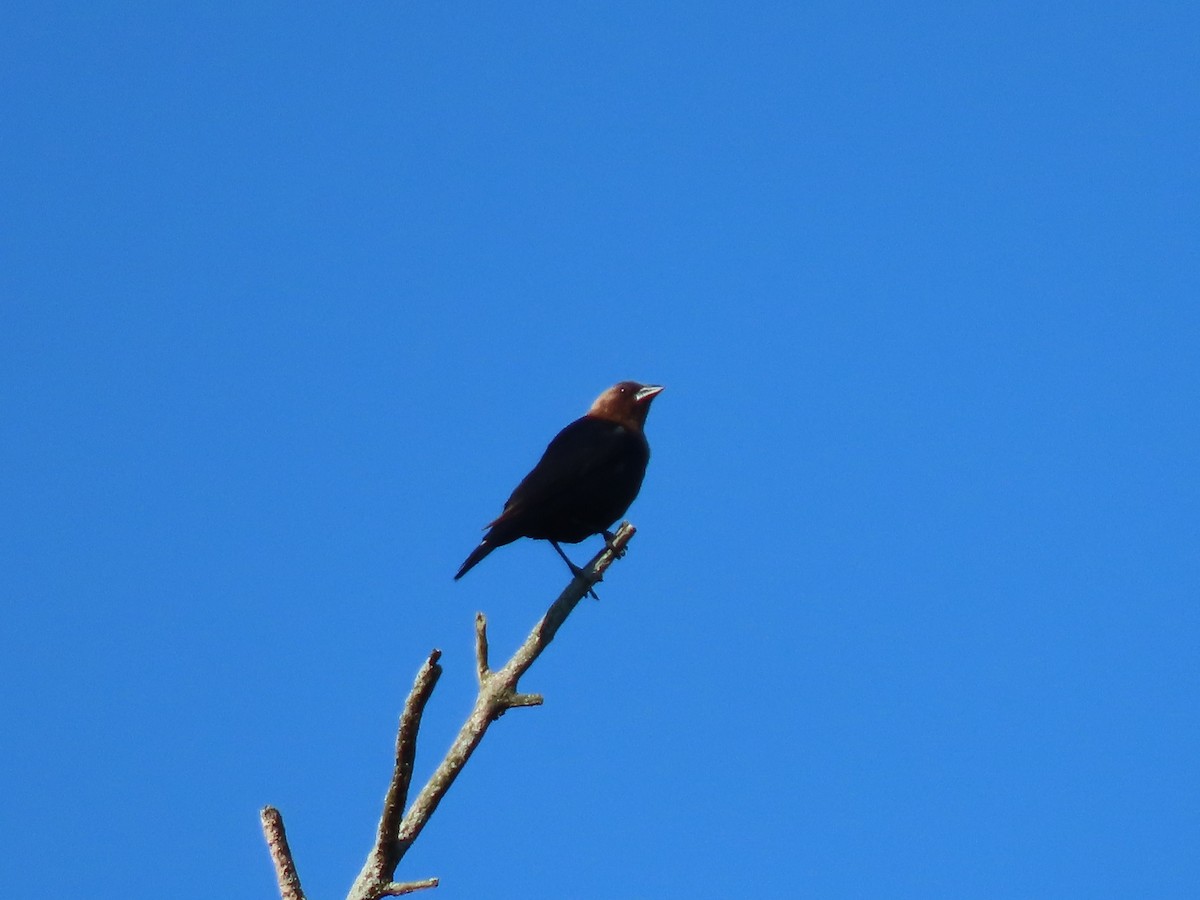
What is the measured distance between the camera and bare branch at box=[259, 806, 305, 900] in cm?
350

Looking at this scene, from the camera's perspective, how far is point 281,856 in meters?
3.51

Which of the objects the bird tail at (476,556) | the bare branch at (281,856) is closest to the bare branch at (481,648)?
the bare branch at (281,856)

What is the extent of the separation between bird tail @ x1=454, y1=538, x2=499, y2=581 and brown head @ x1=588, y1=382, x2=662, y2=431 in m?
1.59

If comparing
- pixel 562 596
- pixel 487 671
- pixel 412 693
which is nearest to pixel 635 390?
pixel 562 596

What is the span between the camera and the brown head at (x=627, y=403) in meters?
8.65

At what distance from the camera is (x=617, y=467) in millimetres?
7871

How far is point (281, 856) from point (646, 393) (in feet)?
18.3

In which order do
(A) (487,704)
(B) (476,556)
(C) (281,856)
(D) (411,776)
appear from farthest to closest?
(B) (476,556)
(A) (487,704)
(D) (411,776)
(C) (281,856)

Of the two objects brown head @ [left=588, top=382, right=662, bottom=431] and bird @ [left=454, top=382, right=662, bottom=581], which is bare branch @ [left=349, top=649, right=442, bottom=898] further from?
brown head @ [left=588, top=382, right=662, bottom=431]

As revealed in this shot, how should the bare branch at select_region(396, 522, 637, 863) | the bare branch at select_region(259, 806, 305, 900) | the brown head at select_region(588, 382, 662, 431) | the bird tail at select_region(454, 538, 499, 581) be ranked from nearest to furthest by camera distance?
the bare branch at select_region(259, 806, 305, 900)
the bare branch at select_region(396, 522, 637, 863)
the bird tail at select_region(454, 538, 499, 581)
the brown head at select_region(588, 382, 662, 431)

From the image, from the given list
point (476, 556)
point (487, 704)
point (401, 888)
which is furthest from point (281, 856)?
point (476, 556)

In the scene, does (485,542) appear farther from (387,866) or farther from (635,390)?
(387,866)

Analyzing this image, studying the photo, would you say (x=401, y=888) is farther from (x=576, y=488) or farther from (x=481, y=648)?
(x=576, y=488)

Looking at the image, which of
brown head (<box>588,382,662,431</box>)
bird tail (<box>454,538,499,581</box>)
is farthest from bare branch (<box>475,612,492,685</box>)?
brown head (<box>588,382,662,431</box>)
